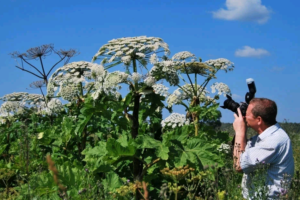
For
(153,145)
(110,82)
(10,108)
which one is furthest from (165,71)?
(10,108)

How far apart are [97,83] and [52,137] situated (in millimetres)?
1932

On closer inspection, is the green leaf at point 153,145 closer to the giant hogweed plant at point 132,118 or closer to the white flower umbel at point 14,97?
the giant hogweed plant at point 132,118

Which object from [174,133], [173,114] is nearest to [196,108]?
[173,114]

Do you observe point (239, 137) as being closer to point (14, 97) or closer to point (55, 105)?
point (55, 105)

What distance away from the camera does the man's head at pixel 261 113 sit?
4.32 m

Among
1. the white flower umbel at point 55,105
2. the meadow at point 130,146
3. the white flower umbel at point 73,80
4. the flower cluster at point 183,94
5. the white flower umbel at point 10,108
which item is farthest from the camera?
the white flower umbel at point 10,108

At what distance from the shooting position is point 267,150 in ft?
13.5

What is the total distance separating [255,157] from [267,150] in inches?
6.2

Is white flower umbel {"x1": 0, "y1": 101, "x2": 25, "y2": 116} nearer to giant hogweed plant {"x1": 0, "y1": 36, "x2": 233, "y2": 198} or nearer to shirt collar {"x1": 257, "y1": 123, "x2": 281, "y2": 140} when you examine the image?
giant hogweed plant {"x1": 0, "y1": 36, "x2": 233, "y2": 198}

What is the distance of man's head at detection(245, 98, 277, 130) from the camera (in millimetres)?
4320

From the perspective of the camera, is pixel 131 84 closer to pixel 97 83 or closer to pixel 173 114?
pixel 97 83

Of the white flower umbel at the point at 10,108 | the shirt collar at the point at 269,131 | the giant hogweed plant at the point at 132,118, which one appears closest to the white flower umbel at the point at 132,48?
the giant hogweed plant at the point at 132,118

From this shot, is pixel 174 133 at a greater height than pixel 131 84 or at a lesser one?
lesser

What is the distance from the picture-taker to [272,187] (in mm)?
4238
